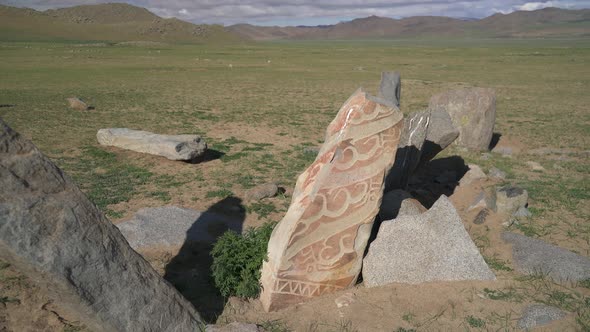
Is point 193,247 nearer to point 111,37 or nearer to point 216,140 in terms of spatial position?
point 216,140

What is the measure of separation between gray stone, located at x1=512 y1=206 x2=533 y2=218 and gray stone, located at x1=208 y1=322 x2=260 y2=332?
557cm

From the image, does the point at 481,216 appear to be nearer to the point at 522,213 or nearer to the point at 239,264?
the point at 522,213

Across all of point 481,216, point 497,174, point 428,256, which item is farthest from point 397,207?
point 497,174

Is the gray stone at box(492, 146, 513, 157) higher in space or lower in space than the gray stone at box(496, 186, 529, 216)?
lower

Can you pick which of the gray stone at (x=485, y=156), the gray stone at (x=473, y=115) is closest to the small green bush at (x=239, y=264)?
the gray stone at (x=485, y=156)

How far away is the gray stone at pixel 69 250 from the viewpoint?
3.59 metres

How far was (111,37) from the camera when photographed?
347ft

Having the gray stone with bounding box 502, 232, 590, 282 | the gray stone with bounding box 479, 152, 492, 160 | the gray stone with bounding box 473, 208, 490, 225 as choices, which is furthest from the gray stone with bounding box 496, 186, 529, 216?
the gray stone with bounding box 479, 152, 492, 160

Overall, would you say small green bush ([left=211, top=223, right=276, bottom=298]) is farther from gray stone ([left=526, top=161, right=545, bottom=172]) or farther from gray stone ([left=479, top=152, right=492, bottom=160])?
gray stone ([left=479, top=152, right=492, bottom=160])

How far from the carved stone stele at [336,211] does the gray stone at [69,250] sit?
4.77ft

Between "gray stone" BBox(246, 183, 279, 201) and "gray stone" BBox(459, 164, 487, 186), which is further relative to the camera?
"gray stone" BBox(459, 164, 487, 186)

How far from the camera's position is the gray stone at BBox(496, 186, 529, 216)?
27.1 feet

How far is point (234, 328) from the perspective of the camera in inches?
189

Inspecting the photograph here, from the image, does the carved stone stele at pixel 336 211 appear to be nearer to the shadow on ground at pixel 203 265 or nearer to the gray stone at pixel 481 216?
the shadow on ground at pixel 203 265
